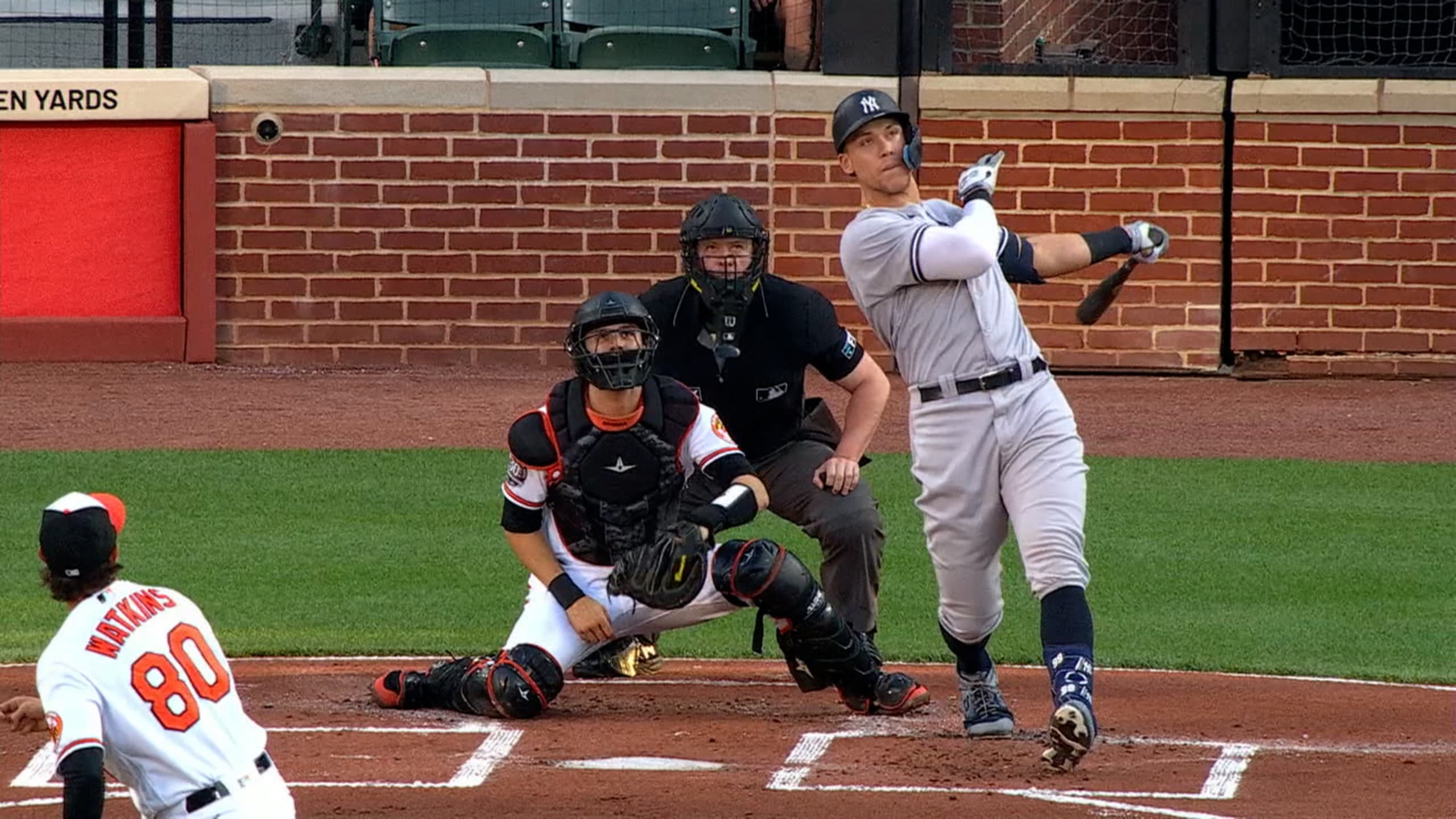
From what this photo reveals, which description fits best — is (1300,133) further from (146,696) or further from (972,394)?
(146,696)

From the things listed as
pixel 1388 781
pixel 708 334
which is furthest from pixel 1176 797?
pixel 708 334

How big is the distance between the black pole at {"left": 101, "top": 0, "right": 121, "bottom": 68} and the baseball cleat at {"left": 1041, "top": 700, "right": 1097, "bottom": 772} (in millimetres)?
11762

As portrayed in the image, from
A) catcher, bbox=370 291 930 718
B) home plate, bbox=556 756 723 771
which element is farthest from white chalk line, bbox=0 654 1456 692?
home plate, bbox=556 756 723 771

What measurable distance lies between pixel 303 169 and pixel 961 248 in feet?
31.7

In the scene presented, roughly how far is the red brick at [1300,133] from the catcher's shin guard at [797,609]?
8.89 m

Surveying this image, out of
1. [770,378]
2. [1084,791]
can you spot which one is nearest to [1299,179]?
[770,378]

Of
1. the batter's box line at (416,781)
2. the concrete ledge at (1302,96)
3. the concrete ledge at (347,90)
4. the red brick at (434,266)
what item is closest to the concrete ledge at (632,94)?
the concrete ledge at (347,90)

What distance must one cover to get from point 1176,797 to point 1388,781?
63 cm

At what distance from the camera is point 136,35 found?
15570mm

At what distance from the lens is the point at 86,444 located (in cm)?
1197

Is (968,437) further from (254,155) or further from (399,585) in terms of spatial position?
(254,155)

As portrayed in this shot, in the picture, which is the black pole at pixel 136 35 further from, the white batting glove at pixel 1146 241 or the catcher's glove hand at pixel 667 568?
the white batting glove at pixel 1146 241

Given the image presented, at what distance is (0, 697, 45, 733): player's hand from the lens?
4.26 m

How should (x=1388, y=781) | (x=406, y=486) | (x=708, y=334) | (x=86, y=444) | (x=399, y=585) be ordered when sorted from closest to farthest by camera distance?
(x=1388, y=781), (x=708, y=334), (x=399, y=585), (x=406, y=486), (x=86, y=444)
